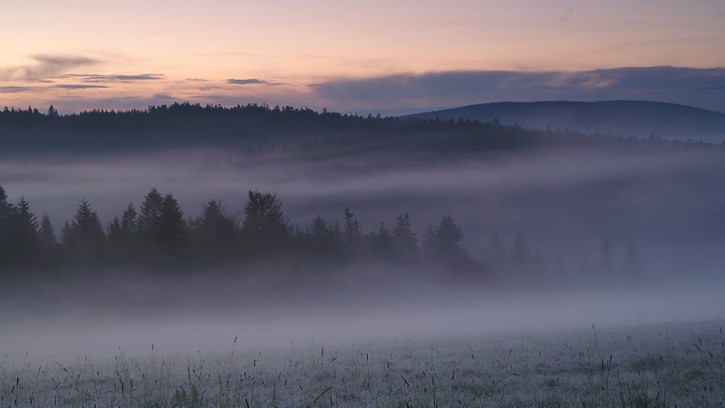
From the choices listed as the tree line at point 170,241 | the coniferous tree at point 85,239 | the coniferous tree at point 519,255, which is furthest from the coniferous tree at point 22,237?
the coniferous tree at point 519,255

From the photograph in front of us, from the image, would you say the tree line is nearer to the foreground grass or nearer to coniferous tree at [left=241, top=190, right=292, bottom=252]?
coniferous tree at [left=241, top=190, right=292, bottom=252]

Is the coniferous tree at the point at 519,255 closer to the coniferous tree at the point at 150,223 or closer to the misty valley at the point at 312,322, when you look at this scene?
the misty valley at the point at 312,322

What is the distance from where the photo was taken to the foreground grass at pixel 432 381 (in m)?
10.2

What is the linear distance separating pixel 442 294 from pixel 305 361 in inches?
2105

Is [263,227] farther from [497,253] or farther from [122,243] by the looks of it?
[497,253]

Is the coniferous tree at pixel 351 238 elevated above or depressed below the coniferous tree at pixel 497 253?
above

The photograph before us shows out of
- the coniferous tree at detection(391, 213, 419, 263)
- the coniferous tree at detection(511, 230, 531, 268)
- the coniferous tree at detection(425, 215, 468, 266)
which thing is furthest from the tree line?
the coniferous tree at detection(511, 230, 531, 268)

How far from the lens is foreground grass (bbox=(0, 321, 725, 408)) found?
33.5ft

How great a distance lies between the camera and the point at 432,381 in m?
10.8

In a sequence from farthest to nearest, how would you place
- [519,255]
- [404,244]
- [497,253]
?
[497,253], [519,255], [404,244]

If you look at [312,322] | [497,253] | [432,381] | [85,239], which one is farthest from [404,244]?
[432,381]

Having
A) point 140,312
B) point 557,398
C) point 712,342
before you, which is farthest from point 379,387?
point 140,312

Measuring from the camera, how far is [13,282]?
49031 millimetres

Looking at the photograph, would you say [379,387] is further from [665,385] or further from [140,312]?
[140,312]
